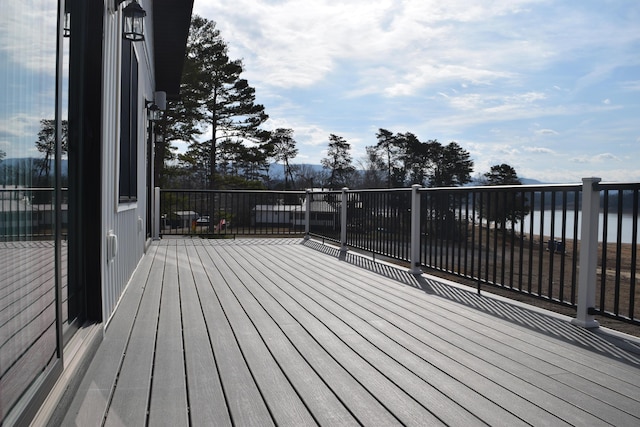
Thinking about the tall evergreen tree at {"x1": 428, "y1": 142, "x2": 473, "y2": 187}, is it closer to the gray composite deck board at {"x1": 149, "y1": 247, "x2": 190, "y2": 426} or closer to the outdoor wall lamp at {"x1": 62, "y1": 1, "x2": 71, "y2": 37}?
the gray composite deck board at {"x1": 149, "y1": 247, "x2": 190, "y2": 426}

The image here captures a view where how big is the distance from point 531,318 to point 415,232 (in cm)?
184

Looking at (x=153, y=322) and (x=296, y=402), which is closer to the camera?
A: (x=296, y=402)

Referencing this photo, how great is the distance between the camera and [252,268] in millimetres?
5219

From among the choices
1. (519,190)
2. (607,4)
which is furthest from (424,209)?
(607,4)

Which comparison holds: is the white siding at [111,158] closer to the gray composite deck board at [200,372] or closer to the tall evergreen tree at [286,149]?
the gray composite deck board at [200,372]

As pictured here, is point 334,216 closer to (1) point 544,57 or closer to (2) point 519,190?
(2) point 519,190

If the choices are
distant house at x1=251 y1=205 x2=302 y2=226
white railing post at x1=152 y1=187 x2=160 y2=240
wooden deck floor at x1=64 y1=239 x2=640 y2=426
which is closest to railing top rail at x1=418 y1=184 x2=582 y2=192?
wooden deck floor at x1=64 y1=239 x2=640 y2=426

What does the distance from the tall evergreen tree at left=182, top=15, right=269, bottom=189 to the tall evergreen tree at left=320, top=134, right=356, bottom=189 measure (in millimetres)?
13998

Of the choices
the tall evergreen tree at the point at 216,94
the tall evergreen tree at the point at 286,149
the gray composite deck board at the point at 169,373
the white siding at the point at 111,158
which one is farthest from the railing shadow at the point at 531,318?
the tall evergreen tree at the point at 286,149

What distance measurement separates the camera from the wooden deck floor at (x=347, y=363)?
1719 mm

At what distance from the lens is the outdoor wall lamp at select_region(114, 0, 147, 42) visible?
11.1ft

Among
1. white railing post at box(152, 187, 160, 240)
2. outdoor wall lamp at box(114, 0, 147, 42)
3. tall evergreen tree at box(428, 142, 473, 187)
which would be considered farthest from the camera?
tall evergreen tree at box(428, 142, 473, 187)

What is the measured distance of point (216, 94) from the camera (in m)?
23.4

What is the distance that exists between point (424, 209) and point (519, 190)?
139cm
